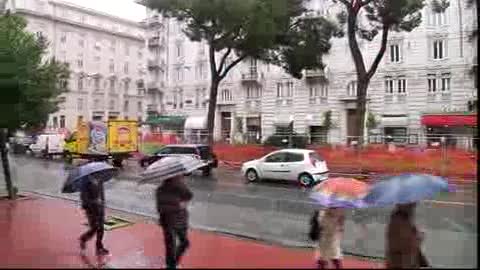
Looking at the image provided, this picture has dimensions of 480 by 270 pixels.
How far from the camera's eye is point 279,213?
16078 mm

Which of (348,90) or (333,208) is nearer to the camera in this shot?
(333,208)

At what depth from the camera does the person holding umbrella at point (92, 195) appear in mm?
10492

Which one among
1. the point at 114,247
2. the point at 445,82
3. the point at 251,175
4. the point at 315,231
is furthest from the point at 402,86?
the point at 315,231

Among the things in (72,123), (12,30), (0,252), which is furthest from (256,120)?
(0,252)

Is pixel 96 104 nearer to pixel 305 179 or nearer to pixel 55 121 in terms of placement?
pixel 55 121

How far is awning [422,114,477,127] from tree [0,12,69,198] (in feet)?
97.7

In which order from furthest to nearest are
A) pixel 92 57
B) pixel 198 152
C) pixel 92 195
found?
pixel 92 57, pixel 198 152, pixel 92 195

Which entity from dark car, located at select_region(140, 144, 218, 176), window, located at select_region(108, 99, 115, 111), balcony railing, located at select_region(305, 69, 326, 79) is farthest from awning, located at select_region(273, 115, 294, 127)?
window, located at select_region(108, 99, 115, 111)

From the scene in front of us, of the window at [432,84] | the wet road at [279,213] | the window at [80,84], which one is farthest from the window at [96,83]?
the wet road at [279,213]

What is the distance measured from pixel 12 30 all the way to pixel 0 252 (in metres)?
12.0

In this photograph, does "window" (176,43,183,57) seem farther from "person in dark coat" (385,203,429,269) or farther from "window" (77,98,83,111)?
"person in dark coat" (385,203,429,269)

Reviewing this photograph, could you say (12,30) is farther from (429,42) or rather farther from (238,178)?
(429,42)

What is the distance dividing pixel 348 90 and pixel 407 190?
46.0m

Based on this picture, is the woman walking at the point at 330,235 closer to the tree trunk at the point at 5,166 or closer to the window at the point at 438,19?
the tree trunk at the point at 5,166
